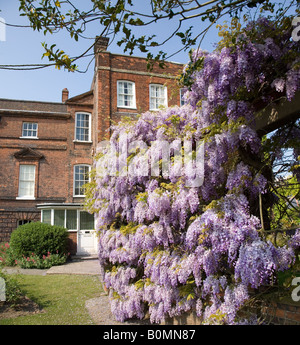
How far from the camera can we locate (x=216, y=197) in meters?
4.26

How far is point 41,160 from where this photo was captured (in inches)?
795

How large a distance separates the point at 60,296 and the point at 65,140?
44.4ft

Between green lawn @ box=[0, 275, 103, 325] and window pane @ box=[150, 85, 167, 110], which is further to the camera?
window pane @ box=[150, 85, 167, 110]

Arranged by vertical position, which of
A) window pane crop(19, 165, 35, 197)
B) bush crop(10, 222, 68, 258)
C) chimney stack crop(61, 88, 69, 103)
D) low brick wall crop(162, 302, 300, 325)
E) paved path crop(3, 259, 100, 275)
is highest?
chimney stack crop(61, 88, 69, 103)

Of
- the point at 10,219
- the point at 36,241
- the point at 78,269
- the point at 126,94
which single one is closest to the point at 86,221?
the point at 36,241

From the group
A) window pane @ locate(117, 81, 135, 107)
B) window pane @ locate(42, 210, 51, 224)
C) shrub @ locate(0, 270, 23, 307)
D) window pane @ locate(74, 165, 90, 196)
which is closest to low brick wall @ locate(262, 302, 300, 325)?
shrub @ locate(0, 270, 23, 307)

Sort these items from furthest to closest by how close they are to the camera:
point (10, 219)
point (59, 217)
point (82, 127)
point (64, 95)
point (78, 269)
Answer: point (64, 95), point (82, 127), point (10, 219), point (59, 217), point (78, 269)

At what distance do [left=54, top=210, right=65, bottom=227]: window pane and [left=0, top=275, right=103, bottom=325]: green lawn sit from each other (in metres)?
6.34

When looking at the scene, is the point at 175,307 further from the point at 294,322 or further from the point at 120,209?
the point at 120,209

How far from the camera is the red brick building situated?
18.0 m

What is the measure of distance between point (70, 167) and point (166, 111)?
1529 cm

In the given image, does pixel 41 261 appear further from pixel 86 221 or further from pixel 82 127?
pixel 82 127

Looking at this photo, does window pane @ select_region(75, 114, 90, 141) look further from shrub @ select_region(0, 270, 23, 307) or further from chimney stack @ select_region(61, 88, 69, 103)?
shrub @ select_region(0, 270, 23, 307)
